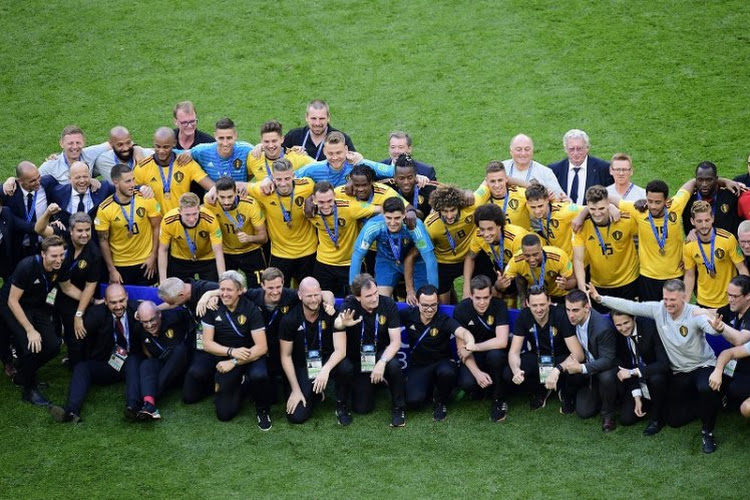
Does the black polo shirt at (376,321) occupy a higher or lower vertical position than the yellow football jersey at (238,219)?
lower

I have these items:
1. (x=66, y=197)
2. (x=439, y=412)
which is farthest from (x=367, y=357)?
(x=66, y=197)

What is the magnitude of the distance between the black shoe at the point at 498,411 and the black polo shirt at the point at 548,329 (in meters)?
0.51

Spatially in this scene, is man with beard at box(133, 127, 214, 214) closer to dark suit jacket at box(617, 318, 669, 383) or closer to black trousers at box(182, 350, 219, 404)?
black trousers at box(182, 350, 219, 404)

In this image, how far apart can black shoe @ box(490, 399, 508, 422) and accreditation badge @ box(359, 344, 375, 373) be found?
1.02 m

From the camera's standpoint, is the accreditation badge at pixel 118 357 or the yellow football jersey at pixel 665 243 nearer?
the yellow football jersey at pixel 665 243

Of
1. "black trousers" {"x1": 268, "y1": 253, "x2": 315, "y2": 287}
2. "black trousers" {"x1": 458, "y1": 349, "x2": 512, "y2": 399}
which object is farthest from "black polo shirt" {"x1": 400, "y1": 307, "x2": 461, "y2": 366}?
"black trousers" {"x1": 268, "y1": 253, "x2": 315, "y2": 287}

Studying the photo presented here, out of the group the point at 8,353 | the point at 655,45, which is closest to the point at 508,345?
the point at 8,353

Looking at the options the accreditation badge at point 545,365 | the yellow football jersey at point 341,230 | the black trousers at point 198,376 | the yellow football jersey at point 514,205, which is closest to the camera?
the accreditation badge at point 545,365

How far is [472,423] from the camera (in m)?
9.69

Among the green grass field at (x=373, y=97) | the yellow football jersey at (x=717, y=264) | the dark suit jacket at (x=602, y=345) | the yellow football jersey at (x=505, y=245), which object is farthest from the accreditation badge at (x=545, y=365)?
the yellow football jersey at (x=717, y=264)

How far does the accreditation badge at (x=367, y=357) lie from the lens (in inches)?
383

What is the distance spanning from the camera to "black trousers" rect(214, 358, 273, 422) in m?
9.73

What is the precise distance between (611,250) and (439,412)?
6.45 feet

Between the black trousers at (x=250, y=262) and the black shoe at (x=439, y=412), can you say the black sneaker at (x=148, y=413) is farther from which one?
the black shoe at (x=439, y=412)
